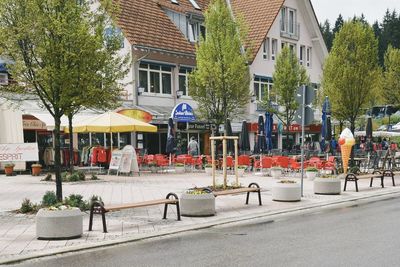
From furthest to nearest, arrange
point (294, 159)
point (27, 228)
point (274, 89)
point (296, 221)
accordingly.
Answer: point (274, 89), point (294, 159), point (296, 221), point (27, 228)

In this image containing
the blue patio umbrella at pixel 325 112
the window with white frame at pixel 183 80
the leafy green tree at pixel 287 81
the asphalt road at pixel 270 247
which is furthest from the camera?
the window with white frame at pixel 183 80

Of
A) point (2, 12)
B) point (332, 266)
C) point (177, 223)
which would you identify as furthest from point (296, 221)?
point (2, 12)

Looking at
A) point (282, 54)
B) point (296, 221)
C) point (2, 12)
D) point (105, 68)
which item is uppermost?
point (282, 54)

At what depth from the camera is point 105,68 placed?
13.5 m

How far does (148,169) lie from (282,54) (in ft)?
44.8

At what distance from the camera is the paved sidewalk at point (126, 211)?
927cm

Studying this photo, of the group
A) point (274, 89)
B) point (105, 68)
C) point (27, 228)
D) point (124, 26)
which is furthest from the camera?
point (274, 89)

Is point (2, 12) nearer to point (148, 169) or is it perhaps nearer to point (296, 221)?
point (296, 221)

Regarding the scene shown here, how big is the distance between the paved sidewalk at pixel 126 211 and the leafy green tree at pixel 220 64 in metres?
8.95

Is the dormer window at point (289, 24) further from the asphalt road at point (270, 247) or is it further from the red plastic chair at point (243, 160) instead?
the asphalt road at point (270, 247)

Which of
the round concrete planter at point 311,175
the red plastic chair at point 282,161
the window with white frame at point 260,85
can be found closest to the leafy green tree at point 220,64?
the red plastic chair at point 282,161

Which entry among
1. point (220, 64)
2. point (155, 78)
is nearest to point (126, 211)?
point (220, 64)

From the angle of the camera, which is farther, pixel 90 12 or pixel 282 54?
pixel 282 54

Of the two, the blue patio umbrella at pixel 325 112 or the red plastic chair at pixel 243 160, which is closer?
the blue patio umbrella at pixel 325 112
